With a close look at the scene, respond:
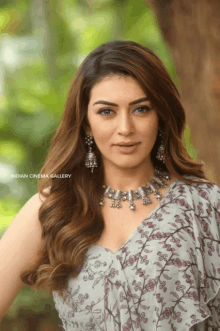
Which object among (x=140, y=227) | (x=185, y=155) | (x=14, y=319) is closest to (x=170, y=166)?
(x=185, y=155)

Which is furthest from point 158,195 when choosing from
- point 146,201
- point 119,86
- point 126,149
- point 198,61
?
point 198,61

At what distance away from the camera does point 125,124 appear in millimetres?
1234

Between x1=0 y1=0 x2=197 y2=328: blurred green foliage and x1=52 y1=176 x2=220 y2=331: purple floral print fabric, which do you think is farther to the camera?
x1=0 y1=0 x2=197 y2=328: blurred green foliage

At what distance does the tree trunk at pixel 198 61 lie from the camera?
1841 millimetres

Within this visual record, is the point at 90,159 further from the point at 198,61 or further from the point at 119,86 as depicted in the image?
the point at 198,61

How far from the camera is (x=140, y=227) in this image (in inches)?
51.9

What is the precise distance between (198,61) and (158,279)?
3.16ft

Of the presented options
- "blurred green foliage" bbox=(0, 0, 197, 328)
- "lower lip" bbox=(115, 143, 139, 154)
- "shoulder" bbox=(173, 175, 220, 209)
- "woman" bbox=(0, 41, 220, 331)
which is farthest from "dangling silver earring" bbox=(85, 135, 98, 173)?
Result: "blurred green foliage" bbox=(0, 0, 197, 328)

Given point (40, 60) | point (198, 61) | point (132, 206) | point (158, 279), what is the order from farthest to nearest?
point (40, 60)
point (198, 61)
point (132, 206)
point (158, 279)

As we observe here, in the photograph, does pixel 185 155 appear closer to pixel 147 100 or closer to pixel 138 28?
pixel 147 100

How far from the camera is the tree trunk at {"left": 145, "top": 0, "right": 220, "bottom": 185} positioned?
6.04 feet

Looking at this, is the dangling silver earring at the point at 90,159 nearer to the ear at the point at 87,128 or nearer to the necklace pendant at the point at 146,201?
the ear at the point at 87,128

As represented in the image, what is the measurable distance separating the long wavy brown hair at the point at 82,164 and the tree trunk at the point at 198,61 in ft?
1.64

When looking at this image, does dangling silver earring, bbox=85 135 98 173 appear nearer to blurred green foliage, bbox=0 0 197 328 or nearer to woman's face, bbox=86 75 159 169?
woman's face, bbox=86 75 159 169
